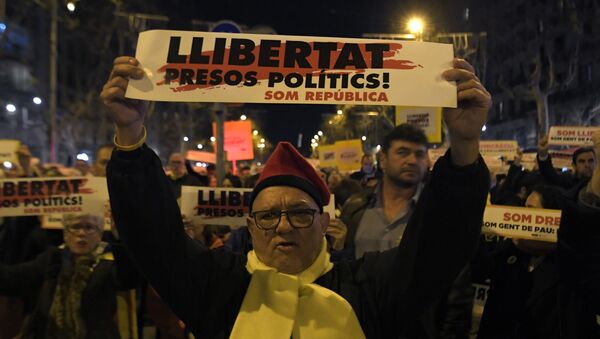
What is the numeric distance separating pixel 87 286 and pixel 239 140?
9.55 metres

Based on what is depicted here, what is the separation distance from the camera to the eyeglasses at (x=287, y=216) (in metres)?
2.12

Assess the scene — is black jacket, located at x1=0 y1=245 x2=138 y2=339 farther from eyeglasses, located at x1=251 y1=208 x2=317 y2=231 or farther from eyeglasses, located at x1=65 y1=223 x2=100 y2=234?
eyeglasses, located at x1=251 y1=208 x2=317 y2=231

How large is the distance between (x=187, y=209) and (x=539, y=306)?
3.05 meters

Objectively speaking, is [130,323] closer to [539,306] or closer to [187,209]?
[187,209]

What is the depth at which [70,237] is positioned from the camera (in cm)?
377

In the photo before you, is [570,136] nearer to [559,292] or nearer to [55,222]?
[559,292]

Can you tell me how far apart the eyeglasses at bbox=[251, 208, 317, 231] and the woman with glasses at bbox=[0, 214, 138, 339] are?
172 centimetres

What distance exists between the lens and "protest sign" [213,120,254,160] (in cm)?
1272

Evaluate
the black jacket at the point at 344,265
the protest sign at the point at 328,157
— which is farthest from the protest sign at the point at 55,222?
the protest sign at the point at 328,157

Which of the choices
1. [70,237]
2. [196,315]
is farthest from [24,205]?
[196,315]

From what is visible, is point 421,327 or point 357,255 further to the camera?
point 357,255

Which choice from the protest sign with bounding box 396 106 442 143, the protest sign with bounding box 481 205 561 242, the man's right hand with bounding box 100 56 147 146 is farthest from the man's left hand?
the protest sign with bounding box 396 106 442 143

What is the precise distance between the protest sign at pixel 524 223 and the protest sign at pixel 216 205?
7.05 feet

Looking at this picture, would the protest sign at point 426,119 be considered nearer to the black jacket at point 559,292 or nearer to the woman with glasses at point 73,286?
the black jacket at point 559,292
